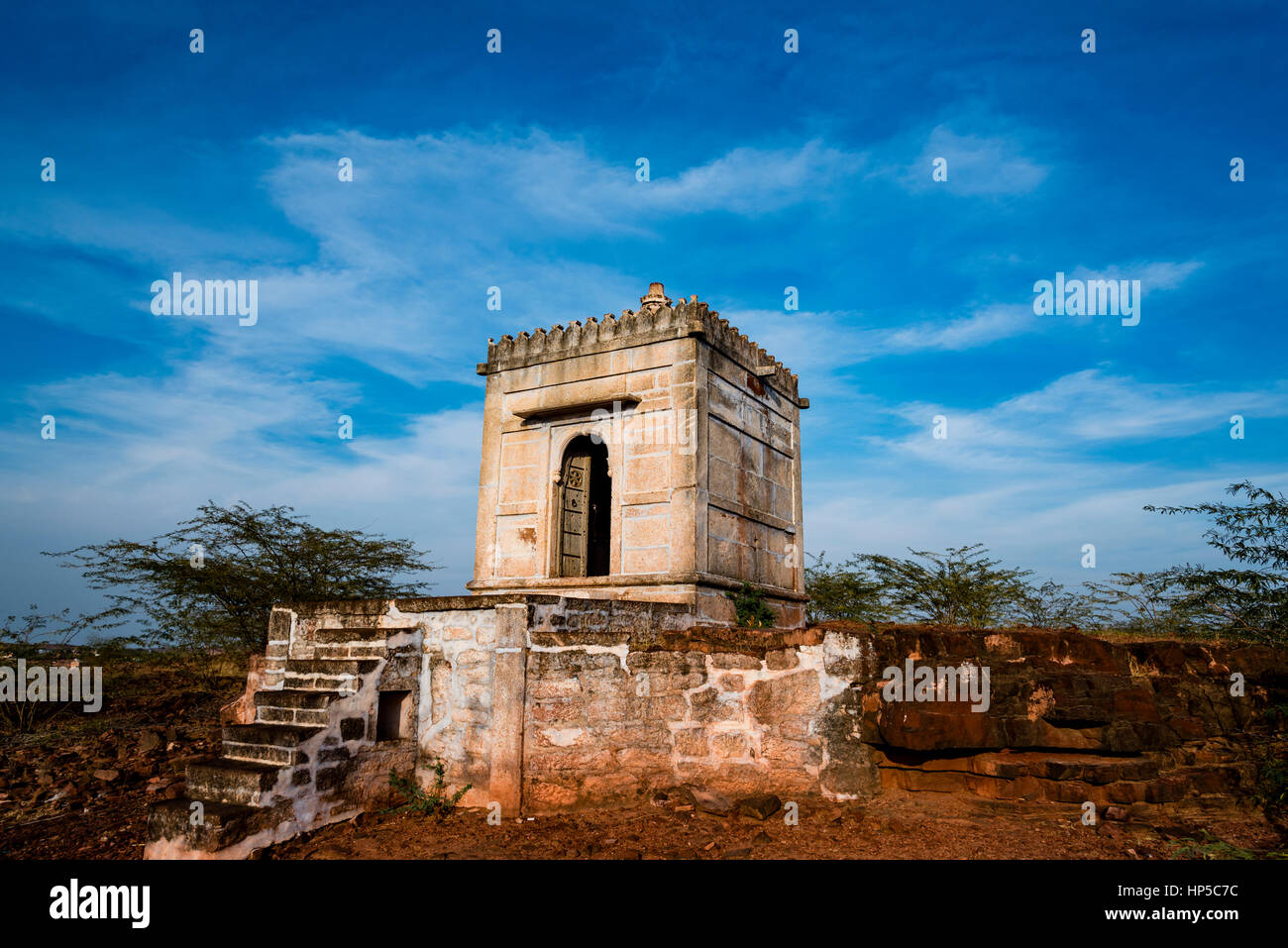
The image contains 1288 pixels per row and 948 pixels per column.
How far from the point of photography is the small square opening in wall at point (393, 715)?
6750 mm

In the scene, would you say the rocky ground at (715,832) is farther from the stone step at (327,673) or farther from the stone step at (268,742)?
the stone step at (327,673)

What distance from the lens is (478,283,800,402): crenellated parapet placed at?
35.2ft

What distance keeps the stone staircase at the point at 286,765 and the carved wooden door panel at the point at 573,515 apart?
15.2 feet

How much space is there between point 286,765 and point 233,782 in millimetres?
352

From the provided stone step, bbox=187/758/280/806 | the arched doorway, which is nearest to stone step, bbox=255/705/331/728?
stone step, bbox=187/758/280/806

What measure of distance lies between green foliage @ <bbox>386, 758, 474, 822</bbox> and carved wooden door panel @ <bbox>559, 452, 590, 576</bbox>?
4.81 m

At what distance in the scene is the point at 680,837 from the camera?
5.52 metres

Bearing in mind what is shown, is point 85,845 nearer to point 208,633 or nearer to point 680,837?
point 680,837

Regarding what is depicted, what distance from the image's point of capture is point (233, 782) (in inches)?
218

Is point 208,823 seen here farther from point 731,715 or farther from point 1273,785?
point 1273,785

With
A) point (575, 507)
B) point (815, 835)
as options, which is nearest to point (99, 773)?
point (575, 507)

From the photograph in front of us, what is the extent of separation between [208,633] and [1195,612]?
50.9ft

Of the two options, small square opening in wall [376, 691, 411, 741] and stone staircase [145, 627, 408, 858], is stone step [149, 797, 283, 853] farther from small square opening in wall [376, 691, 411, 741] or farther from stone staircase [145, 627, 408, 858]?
small square opening in wall [376, 691, 411, 741]
